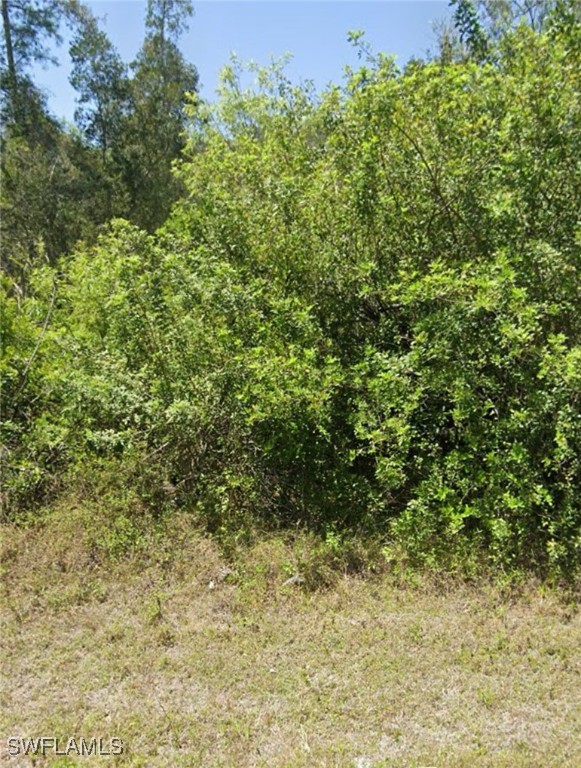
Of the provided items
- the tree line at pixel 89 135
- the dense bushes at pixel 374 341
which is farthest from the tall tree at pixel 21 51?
the dense bushes at pixel 374 341

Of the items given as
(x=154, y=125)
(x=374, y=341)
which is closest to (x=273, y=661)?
(x=374, y=341)

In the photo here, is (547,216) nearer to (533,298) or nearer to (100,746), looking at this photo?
(533,298)

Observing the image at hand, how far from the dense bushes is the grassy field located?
0.42 metres

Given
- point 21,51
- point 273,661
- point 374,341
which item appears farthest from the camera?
point 21,51

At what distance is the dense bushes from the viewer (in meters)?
3.16

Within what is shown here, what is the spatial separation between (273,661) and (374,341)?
2.32 meters

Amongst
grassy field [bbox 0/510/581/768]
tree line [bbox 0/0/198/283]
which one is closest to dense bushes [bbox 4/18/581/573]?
grassy field [bbox 0/510/581/768]

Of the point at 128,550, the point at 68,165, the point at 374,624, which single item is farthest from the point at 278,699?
the point at 68,165

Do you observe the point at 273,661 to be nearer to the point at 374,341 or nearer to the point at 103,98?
the point at 374,341

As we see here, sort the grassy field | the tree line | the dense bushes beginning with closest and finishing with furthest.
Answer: the grassy field → the dense bushes → the tree line

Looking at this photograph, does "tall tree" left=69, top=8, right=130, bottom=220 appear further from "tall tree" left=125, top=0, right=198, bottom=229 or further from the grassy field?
the grassy field

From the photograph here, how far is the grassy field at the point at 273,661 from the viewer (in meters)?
2.19

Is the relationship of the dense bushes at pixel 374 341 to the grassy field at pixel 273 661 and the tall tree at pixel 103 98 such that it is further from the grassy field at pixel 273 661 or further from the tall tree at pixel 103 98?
the tall tree at pixel 103 98

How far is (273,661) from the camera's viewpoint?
2.63 meters
